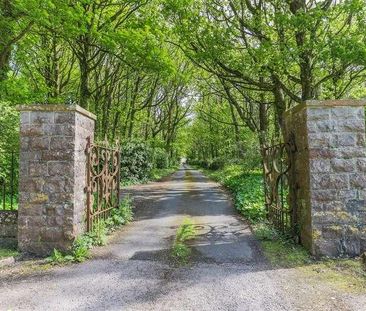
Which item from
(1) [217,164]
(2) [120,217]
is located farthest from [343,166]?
(1) [217,164]

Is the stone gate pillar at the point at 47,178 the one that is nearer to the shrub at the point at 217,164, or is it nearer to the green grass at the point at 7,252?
the green grass at the point at 7,252

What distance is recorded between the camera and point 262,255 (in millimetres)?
5551

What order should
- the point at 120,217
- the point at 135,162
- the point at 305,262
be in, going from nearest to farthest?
the point at 305,262 < the point at 120,217 < the point at 135,162

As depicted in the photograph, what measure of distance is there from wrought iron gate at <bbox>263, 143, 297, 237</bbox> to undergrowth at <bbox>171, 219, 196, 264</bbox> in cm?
186

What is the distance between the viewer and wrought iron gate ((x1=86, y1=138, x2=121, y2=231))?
6262 mm

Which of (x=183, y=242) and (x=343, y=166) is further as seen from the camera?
(x=183, y=242)

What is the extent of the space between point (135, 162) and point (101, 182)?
37.6 feet

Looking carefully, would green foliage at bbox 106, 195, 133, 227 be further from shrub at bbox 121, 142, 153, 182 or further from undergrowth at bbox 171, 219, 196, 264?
shrub at bbox 121, 142, 153, 182

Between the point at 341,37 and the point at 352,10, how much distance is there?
0.68m

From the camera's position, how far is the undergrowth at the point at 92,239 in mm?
5297

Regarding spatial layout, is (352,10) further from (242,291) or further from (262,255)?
(242,291)

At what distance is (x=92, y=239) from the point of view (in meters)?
6.05

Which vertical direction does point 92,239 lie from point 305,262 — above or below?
above

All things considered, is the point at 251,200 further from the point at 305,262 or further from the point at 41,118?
the point at 41,118
